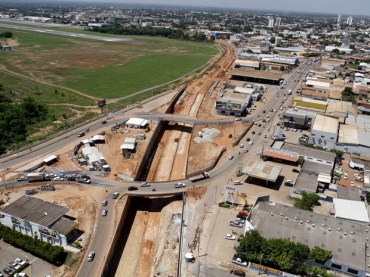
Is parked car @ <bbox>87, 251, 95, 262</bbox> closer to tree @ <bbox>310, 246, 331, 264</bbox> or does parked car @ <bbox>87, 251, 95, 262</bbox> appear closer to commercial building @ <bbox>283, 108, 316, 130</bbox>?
tree @ <bbox>310, 246, 331, 264</bbox>

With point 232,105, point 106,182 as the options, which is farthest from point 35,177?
point 232,105

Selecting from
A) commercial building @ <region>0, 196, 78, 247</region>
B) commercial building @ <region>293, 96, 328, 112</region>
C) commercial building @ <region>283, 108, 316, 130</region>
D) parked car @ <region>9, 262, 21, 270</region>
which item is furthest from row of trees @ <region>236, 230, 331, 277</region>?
commercial building @ <region>293, 96, 328, 112</region>

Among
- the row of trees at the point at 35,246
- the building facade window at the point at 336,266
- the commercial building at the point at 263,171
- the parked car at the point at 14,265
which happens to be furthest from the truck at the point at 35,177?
the building facade window at the point at 336,266

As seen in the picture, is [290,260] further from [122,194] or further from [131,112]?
[131,112]

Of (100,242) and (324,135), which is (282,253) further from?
(324,135)

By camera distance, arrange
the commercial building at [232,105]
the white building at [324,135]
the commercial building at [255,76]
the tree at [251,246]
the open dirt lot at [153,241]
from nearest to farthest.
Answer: the tree at [251,246] < the open dirt lot at [153,241] < the white building at [324,135] < the commercial building at [232,105] < the commercial building at [255,76]

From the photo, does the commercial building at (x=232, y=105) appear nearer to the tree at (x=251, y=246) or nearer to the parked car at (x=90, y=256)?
the tree at (x=251, y=246)

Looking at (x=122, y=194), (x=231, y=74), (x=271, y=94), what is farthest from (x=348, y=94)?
(x=122, y=194)

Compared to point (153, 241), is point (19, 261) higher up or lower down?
higher up
